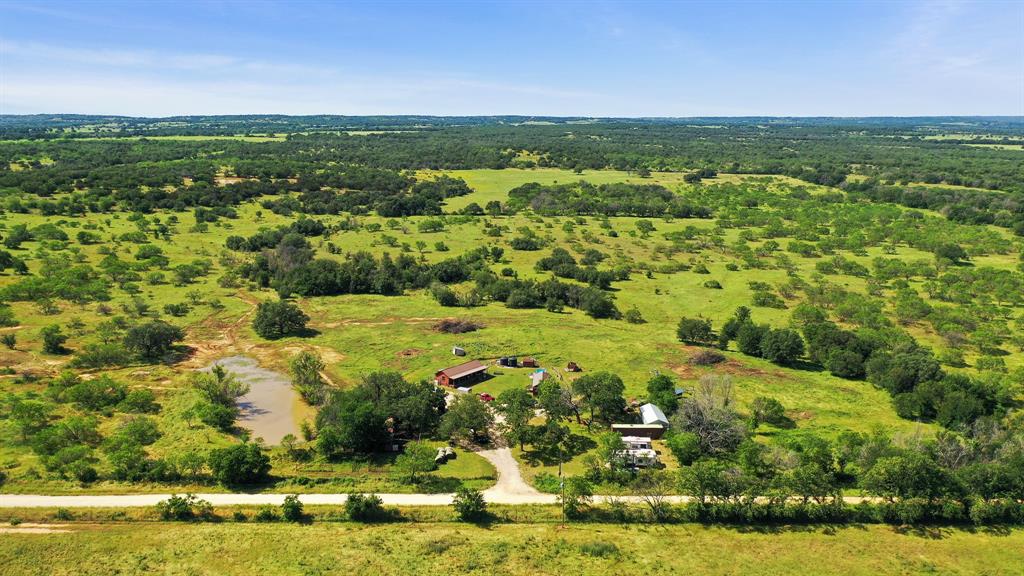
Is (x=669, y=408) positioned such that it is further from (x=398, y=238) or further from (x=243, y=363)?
(x=398, y=238)

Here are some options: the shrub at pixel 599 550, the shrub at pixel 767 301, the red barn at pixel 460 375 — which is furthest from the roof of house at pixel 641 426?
the shrub at pixel 767 301

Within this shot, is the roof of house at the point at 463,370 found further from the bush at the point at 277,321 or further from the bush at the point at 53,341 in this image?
the bush at the point at 53,341

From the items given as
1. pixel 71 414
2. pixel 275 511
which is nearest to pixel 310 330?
pixel 71 414

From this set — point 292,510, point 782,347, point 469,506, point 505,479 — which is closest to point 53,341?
point 292,510

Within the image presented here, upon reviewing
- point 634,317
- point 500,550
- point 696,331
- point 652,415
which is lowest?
point 500,550

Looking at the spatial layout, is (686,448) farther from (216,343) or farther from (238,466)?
(216,343)

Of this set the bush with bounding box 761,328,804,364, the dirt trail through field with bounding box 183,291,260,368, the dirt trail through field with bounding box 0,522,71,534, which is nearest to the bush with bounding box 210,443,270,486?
the dirt trail through field with bounding box 0,522,71,534
